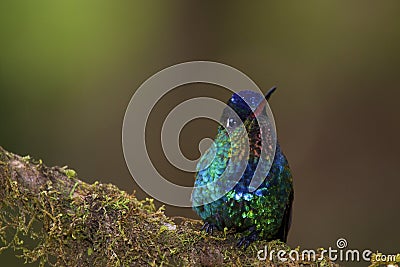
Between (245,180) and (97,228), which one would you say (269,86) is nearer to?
(245,180)

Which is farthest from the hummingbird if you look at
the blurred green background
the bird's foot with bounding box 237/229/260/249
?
the blurred green background

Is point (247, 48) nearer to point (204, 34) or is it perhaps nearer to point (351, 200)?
point (204, 34)

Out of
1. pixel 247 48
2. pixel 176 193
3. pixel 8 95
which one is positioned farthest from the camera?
pixel 247 48

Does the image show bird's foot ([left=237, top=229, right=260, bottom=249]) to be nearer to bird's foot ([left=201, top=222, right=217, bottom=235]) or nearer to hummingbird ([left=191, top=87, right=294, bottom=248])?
hummingbird ([left=191, top=87, right=294, bottom=248])

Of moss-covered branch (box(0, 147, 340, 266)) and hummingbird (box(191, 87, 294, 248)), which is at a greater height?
hummingbird (box(191, 87, 294, 248))

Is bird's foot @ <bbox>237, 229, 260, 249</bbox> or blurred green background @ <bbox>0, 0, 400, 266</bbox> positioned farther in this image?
blurred green background @ <bbox>0, 0, 400, 266</bbox>

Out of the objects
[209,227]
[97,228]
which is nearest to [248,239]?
[209,227]

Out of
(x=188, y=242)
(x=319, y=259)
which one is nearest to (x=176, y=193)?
(x=188, y=242)
